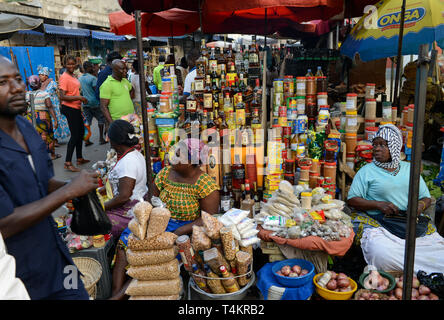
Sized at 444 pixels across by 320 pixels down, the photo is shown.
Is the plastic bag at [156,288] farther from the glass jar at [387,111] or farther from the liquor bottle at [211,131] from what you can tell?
the glass jar at [387,111]

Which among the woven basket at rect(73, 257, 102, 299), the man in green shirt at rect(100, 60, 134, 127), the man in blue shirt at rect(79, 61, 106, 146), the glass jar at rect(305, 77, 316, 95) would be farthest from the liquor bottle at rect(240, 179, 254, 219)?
the man in blue shirt at rect(79, 61, 106, 146)

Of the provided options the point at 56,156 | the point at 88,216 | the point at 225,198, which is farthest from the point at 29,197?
the point at 56,156

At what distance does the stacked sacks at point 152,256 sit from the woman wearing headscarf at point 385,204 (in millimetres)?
1682

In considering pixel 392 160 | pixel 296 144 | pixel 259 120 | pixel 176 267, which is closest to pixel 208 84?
pixel 259 120

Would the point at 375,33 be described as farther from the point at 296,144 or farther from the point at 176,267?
the point at 176,267

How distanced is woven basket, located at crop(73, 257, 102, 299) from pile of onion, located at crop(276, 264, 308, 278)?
1394 mm

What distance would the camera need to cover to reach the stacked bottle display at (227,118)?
12.1ft

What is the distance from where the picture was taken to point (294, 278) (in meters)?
2.61

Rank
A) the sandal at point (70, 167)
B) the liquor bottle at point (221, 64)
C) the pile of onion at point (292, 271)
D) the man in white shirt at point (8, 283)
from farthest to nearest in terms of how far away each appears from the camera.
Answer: the sandal at point (70, 167) → the liquor bottle at point (221, 64) → the pile of onion at point (292, 271) → the man in white shirt at point (8, 283)

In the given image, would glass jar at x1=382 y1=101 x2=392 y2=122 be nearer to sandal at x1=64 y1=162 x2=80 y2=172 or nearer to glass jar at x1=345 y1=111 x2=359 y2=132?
glass jar at x1=345 y1=111 x2=359 y2=132

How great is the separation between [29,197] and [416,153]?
5.75 ft

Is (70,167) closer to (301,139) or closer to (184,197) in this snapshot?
(184,197)

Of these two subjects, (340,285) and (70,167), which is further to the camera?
(70,167)

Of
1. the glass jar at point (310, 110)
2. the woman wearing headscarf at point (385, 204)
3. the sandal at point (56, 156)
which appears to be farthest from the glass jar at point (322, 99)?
the sandal at point (56, 156)
